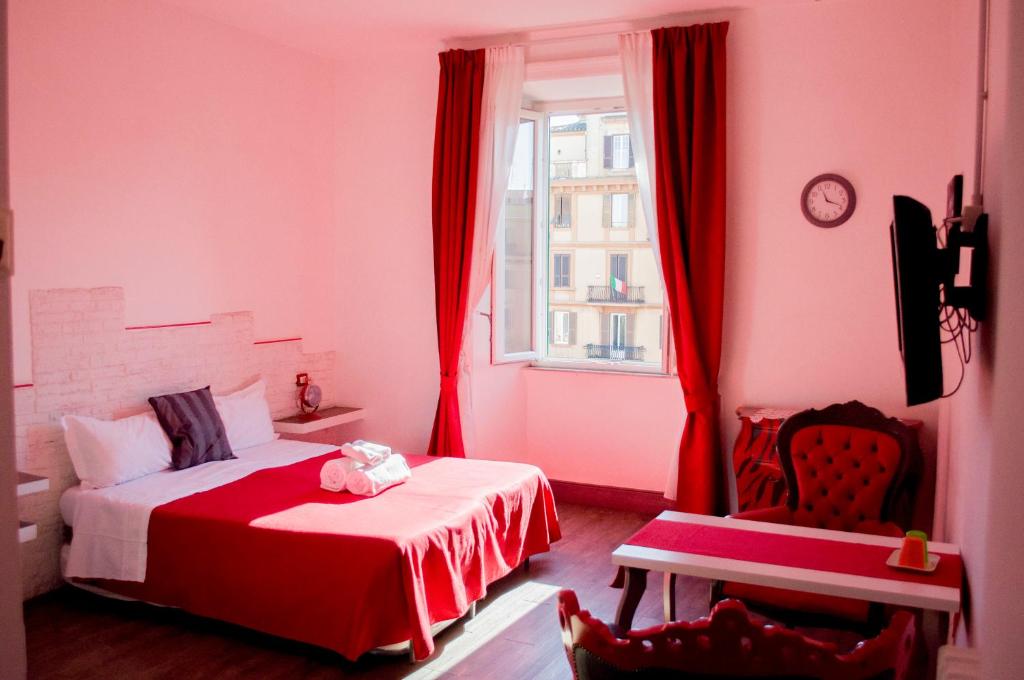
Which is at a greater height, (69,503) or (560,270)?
(560,270)

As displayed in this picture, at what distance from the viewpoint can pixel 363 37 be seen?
5434 millimetres

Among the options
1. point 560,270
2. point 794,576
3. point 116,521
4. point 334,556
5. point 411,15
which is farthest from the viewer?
point 560,270

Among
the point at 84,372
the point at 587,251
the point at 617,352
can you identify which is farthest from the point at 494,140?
the point at 84,372

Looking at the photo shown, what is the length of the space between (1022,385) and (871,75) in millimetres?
3235

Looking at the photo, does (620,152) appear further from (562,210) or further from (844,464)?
(844,464)

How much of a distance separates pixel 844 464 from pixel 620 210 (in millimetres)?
2826

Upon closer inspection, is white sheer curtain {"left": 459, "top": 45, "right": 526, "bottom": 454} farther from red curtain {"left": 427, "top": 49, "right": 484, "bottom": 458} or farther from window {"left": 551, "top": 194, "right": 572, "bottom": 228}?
window {"left": 551, "top": 194, "right": 572, "bottom": 228}

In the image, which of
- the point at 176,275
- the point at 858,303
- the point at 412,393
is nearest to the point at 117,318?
the point at 176,275

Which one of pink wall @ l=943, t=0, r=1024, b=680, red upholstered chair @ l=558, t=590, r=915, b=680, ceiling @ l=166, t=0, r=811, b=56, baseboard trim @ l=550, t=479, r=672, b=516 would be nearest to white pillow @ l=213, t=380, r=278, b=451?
baseboard trim @ l=550, t=479, r=672, b=516

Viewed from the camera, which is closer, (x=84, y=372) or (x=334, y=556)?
(x=334, y=556)

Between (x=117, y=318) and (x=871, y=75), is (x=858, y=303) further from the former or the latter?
(x=117, y=318)

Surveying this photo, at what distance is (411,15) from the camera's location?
4.98m

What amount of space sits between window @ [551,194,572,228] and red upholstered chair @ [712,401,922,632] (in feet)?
8.96

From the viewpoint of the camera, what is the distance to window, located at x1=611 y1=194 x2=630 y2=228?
233 inches
